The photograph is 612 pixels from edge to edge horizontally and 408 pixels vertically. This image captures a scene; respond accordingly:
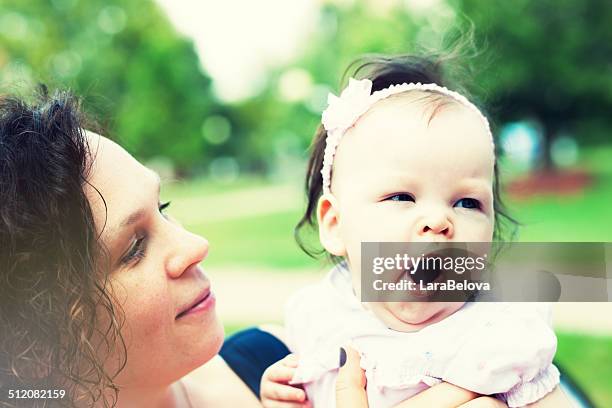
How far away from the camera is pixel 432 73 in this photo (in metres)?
0.81

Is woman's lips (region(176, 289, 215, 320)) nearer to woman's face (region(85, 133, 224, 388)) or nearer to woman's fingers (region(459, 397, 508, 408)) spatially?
woman's face (region(85, 133, 224, 388))

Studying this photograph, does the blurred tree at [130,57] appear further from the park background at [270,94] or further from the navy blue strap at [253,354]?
the navy blue strap at [253,354]

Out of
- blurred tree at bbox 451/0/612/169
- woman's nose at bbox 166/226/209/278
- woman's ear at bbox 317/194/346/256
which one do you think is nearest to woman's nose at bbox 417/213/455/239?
woman's ear at bbox 317/194/346/256

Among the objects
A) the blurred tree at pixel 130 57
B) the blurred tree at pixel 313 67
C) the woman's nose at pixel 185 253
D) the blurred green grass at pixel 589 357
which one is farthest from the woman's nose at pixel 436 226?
the blurred tree at pixel 130 57

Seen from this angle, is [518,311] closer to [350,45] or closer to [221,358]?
[221,358]

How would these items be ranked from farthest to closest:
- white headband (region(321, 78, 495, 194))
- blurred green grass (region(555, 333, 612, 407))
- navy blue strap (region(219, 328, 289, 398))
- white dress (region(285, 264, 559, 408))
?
blurred green grass (region(555, 333, 612, 407)) < navy blue strap (region(219, 328, 289, 398)) < white headband (region(321, 78, 495, 194)) < white dress (region(285, 264, 559, 408))

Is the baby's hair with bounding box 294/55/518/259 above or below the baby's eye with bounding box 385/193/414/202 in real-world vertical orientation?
above

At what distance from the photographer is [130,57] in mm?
5352

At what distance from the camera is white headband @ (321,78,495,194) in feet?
2.32

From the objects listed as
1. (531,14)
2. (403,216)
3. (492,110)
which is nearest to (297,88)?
(531,14)

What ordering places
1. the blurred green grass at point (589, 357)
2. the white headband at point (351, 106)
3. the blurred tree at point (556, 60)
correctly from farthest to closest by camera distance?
the blurred tree at point (556, 60), the blurred green grass at point (589, 357), the white headband at point (351, 106)

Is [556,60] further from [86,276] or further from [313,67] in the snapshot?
[86,276]

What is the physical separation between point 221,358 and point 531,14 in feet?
18.5

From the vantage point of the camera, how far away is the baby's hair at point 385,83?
788 millimetres
